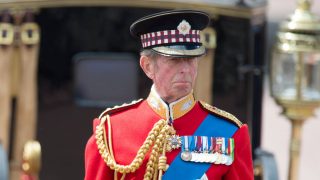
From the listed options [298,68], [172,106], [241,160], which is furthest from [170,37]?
[298,68]

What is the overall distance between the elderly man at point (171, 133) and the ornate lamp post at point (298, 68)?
191 centimetres

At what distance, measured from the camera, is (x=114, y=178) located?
4.10 meters

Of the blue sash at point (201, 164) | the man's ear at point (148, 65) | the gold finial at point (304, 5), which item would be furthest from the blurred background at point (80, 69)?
the man's ear at point (148, 65)

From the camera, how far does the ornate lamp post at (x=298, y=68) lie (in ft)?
19.6

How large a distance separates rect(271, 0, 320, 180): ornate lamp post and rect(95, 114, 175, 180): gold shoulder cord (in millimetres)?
2008

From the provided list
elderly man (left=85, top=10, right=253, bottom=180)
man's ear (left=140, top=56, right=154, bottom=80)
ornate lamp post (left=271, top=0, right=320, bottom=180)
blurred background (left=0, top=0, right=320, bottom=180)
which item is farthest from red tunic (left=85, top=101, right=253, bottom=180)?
ornate lamp post (left=271, top=0, right=320, bottom=180)

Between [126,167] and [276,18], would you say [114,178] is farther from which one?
[276,18]

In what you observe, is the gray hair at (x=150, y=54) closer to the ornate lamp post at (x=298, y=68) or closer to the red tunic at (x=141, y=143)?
the red tunic at (x=141, y=143)

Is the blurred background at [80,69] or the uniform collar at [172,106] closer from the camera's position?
the uniform collar at [172,106]

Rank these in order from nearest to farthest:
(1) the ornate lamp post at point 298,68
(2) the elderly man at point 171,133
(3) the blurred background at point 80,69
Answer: (2) the elderly man at point 171,133, (3) the blurred background at point 80,69, (1) the ornate lamp post at point 298,68

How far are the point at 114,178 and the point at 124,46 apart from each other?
1.91 metres

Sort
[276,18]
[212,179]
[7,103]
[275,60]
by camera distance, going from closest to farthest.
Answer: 1. [212,179]
2. [7,103]
3. [275,60]
4. [276,18]

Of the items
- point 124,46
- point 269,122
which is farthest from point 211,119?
point 269,122

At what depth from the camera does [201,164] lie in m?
4.07
